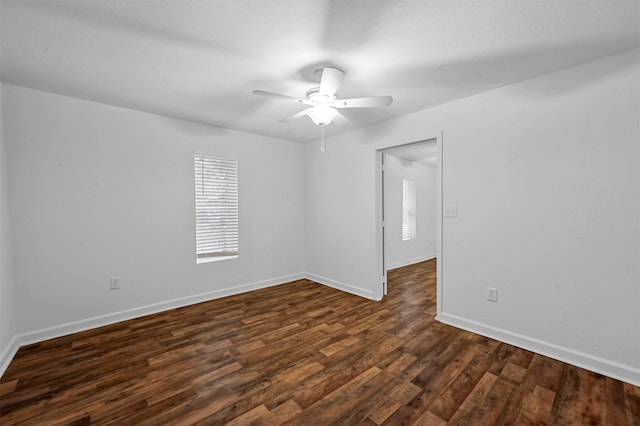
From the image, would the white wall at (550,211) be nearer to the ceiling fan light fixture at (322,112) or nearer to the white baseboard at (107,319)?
the ceiling fan light fixture at (322,112)

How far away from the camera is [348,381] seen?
207 cm

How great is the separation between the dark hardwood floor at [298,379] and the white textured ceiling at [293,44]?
246cm

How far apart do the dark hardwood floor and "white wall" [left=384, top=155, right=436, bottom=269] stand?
2781 mm

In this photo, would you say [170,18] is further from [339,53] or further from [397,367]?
[397,367]

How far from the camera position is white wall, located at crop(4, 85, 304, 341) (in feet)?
8.84

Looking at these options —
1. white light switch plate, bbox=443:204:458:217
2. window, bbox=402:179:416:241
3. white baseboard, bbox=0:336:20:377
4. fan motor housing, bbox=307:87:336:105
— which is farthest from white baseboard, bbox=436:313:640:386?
white baseboard, bbox=0:336:20:377

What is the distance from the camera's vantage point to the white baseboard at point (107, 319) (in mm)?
2520

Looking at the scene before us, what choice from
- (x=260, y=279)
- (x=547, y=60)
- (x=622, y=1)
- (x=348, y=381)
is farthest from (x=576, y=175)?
(x=260, y=279)

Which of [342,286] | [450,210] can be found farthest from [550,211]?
[342,286]

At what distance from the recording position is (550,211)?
239cm

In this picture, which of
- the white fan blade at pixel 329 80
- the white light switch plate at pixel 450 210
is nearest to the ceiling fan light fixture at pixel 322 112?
the white fan blade at pixel 329 80

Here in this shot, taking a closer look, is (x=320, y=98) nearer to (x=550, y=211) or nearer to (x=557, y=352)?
(x=550, y=211)

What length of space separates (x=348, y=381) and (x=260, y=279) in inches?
105

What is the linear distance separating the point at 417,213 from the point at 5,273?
258 inches
